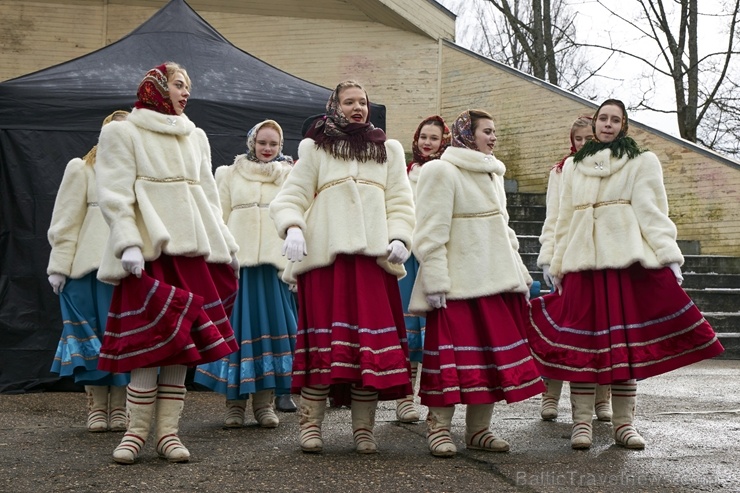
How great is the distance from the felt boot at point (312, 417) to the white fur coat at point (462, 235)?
0.64 metres

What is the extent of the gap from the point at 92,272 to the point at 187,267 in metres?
1.74

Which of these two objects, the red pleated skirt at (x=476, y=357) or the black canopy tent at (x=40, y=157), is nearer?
the red pleated skirt at (x=476, y=357)

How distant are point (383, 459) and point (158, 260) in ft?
4.71

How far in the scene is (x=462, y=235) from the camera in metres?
5.23

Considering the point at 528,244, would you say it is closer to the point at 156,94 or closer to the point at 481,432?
the point at 481,432

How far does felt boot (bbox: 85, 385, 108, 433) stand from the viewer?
6.09m

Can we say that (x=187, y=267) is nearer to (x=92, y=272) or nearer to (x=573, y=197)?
(x=92, y=272)

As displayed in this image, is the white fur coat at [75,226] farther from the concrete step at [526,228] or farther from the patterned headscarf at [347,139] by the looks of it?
the concrete step at [526,228]

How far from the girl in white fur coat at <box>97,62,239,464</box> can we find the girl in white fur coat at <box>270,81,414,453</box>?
416 millimetres

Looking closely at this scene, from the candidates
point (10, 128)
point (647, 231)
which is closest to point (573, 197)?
point (647, 231)

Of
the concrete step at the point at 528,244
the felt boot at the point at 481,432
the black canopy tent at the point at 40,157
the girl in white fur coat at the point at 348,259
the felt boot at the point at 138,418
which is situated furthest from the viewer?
the concrete step at the point at 528,244

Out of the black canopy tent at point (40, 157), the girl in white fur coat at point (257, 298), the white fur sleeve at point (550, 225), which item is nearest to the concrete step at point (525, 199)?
the black canopy tent at point (40, 157)

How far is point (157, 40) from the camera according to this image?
9.34 m

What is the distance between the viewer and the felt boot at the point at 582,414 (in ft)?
17.6
